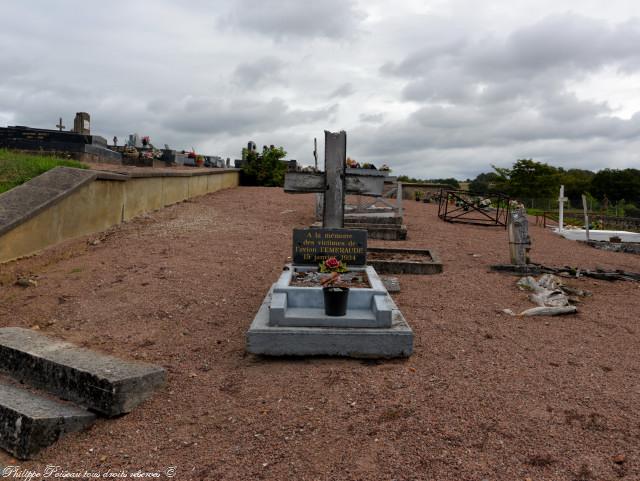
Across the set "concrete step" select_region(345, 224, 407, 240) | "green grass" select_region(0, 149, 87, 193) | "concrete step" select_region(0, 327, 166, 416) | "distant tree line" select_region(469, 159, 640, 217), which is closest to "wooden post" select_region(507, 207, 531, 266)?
"concrete step" select_region(345, 224, 407, 240)

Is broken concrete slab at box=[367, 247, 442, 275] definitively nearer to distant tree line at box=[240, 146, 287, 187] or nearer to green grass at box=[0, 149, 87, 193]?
green grass at box=[0, 149, 87, 193]

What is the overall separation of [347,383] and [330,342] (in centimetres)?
55

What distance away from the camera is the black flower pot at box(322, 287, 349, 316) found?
4.51 m

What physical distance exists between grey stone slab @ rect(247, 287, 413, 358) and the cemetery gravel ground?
0.10 meters

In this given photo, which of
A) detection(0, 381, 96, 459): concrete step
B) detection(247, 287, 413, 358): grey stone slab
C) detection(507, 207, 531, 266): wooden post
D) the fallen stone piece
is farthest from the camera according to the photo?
detection(507, 207, 531, 266): wooden post

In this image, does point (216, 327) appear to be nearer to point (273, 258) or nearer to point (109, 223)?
point (273, 258)

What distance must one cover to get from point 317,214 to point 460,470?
1034cm

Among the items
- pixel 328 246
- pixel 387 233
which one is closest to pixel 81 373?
pixel 328 246

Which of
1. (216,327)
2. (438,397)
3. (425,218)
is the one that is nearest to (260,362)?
(216,327)

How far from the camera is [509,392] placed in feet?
11.9

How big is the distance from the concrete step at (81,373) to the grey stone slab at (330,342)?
88 centimetres

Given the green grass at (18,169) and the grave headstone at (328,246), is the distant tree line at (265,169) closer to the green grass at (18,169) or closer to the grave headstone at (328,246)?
the green grass at (18,169)

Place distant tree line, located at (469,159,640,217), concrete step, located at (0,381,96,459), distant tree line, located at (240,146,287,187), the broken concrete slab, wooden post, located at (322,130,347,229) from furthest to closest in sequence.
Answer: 1. distant tree line, located at (469,159,640,217)
2. distant tree line, located at (240,146,287,187)
3. the broken concrete slab
4. wooden post, located at (322,130,347,229)
5. concrete step, located at (0,381,96,459)

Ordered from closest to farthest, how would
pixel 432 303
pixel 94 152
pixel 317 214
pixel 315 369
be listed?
pixel 315 369 < pixel 432 303 < pixel 317 214 < pixel 94 152
